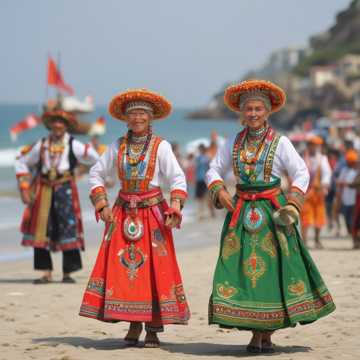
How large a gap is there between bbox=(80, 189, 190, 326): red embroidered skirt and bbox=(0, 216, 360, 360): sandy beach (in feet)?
0.80

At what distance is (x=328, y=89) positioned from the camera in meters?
145

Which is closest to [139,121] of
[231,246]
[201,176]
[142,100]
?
[142,100]

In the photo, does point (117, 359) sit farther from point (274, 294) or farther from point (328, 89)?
point (328, 89)

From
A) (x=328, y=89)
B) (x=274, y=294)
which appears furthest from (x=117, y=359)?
(x=328, y=89)

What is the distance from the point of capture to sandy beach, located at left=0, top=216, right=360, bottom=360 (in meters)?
7.52

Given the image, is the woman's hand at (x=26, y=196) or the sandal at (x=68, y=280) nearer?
the woman's hand at (x=26, y=196)

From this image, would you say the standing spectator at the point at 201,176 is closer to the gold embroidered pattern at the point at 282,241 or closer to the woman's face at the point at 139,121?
the woman's face at the point at 139,121

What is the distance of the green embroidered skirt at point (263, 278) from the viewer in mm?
7359

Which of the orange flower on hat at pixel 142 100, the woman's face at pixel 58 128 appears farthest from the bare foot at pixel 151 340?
the woman's face at pixel 58 128

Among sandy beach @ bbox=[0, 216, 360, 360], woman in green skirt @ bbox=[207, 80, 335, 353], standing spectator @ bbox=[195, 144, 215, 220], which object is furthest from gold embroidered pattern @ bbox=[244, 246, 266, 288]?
standing spectator @ bbox=[195, 144, 215, 220]

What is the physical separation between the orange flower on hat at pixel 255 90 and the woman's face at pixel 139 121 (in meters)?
0.56

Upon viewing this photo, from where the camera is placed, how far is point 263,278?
743 centimetres

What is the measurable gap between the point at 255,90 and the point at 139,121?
Result: 820 millimetres

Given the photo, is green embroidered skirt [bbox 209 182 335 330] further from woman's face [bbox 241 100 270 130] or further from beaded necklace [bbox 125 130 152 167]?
beaded necklace [bbox 125 130 152 167]
